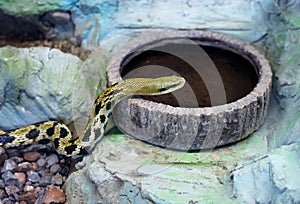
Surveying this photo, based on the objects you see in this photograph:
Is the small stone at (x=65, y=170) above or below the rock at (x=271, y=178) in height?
below

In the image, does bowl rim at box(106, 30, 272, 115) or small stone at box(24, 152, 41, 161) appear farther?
small stone at box(24, 152, 41, 161)

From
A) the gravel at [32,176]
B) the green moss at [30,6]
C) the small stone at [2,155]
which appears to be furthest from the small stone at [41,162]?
the green moss at [30,6]

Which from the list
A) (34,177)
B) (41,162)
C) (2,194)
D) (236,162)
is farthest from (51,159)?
(236,162)

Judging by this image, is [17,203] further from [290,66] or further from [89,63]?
[290,66]

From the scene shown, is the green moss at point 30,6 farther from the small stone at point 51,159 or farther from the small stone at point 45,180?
the small stone at point 45,180

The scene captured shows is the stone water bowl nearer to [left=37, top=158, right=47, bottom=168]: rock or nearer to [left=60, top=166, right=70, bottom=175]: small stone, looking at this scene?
[left=60, top=166, right=70, bottom=175]: small stone

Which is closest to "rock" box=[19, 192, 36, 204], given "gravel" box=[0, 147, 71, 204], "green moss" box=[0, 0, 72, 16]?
"gravel" box=[0, 147, 71, 204]
